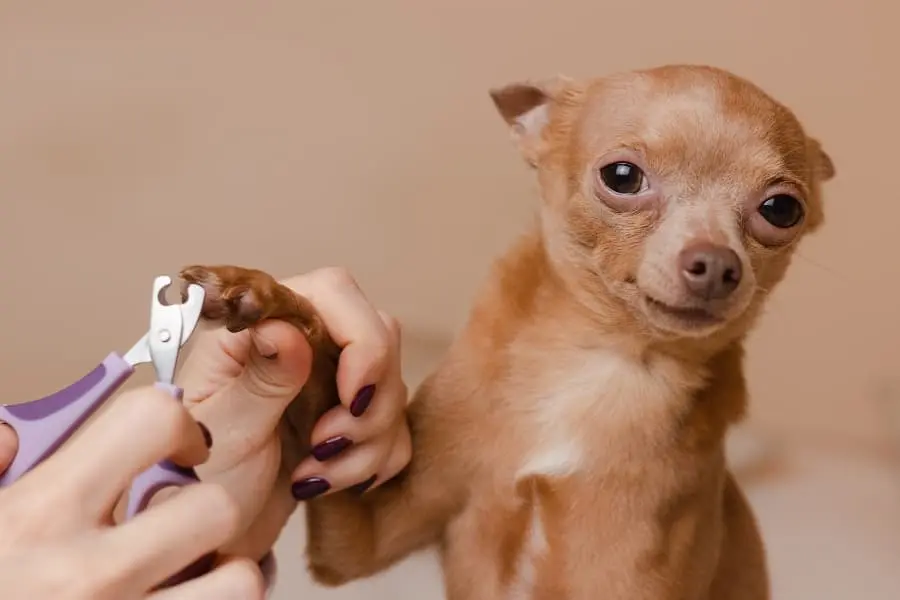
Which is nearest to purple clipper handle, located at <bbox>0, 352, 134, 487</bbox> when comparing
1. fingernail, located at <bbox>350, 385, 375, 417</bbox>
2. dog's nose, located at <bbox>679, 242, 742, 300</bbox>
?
fingernail, located at <bbox>350, 385, 375, 417</bbox>

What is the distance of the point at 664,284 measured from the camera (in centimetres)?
100

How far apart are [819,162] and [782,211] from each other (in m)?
0.21

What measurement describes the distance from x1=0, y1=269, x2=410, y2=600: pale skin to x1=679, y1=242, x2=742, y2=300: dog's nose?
1.05 ft

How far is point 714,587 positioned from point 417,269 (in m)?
0.74

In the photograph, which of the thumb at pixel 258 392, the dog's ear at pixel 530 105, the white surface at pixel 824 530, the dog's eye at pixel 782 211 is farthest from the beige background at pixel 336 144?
the thumb at pixel 258 392

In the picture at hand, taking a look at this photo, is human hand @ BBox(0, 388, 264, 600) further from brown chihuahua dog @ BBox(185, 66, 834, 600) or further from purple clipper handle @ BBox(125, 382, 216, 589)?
brown chihuahua dog @ BBox(185, 66, 834, 600)

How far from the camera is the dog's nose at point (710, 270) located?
97 centimetres

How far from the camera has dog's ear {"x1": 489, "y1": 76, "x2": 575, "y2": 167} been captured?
4.20 ft

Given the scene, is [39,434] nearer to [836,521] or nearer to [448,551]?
[448,551]

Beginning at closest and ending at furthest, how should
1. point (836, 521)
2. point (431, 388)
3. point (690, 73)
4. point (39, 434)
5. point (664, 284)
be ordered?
point (39, 434) → point (664, 284) → point (690, 73) → point (431, 388) → point (836, 521)

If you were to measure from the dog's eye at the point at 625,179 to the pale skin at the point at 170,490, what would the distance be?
12.5 inches

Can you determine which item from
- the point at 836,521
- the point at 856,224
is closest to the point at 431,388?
the point at 856,224

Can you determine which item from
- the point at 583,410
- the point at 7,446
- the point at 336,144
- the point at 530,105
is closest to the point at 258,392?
the point at 7,446

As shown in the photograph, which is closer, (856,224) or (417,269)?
(417,269)
